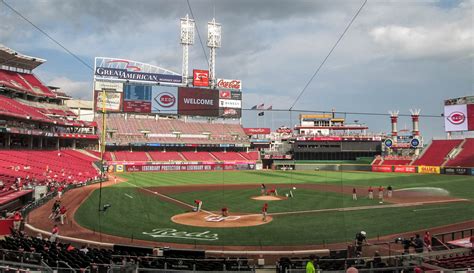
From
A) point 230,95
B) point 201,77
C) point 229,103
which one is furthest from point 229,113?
point 201,77

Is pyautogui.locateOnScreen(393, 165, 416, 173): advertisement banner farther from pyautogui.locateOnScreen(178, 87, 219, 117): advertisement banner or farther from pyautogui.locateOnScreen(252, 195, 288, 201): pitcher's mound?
pyautogui.locateOnScreen(252, 195, 288, 201): pitcher's mound

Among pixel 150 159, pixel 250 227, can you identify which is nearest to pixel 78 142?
pixel 150 159

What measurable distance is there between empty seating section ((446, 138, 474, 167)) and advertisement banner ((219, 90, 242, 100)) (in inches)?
1828

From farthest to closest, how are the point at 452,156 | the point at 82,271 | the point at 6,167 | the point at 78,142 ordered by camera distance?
the point at 78,142 → the point at 452,156 → the point at 6,167 → the point at 82,271

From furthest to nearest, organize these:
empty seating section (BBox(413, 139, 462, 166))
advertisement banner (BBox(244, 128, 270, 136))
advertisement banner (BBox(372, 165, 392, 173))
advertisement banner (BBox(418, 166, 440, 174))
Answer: advertisement banner (BBox(244, 128, 270, 136))
advertisement banner (BBox(372, 165, 392, 173))
empty seating section (BBox(413, 139, 462, 166))
advertisement banner (BBox(418, 166, 440, 174))

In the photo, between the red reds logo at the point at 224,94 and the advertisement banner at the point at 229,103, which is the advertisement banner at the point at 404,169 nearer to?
the advertisement banner at the point at 229,103

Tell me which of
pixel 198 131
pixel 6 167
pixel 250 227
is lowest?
pixel 250 227

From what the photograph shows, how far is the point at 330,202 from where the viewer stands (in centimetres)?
3195

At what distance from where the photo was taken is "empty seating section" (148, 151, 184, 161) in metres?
76.6

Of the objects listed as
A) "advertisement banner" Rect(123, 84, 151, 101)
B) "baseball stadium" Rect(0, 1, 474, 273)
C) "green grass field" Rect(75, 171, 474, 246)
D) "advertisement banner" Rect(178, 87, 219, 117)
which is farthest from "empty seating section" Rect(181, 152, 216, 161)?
"green grass field" Rect(75, 171, 474, 246)

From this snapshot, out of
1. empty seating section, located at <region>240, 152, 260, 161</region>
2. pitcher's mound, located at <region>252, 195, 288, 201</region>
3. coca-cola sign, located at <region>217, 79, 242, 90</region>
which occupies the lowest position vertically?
pitcher's mound, located at <region>252, 195, 288, 201</region>

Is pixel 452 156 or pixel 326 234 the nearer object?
pixel 326 234

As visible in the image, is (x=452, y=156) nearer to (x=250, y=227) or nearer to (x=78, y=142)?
(x=250, y=227)

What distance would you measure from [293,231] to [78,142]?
6178cm
